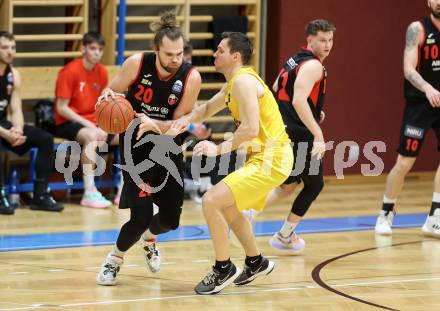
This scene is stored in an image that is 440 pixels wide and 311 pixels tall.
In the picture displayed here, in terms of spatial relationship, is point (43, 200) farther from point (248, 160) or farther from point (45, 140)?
point (248, 160)

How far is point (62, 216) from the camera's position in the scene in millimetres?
9094

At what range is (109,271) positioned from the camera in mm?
6410

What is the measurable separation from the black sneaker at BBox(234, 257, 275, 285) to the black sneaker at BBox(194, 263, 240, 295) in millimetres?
183

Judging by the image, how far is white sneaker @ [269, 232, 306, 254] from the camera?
769 cm

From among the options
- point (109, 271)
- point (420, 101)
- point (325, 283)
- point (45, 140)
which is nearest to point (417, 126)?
point (420, 101)

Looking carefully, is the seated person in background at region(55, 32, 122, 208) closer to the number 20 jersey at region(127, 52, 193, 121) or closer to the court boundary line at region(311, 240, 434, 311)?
the court boundary line at region(311, 240, 434, 311)

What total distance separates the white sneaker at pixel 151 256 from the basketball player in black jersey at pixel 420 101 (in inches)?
99.1

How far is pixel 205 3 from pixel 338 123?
2.07 m

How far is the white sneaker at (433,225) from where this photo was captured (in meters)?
8.38

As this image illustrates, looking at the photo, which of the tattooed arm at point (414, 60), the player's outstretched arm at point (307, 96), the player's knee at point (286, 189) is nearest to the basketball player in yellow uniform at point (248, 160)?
the player's outstretched arm at point (307, 96)

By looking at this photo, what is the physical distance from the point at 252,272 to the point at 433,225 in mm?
2531

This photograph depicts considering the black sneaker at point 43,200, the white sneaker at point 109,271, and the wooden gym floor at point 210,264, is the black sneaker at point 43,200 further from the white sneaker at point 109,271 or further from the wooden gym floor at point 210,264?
the white sneaker at point 109,271

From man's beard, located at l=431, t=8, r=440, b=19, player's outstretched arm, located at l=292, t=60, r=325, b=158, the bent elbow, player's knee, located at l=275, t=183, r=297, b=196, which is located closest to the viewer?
the bent elbow

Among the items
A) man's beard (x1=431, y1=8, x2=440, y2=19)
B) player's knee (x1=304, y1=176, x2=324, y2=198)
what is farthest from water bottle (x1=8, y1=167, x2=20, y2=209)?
man's beard (x1=431, y1=8, x2=440, y2=19)
